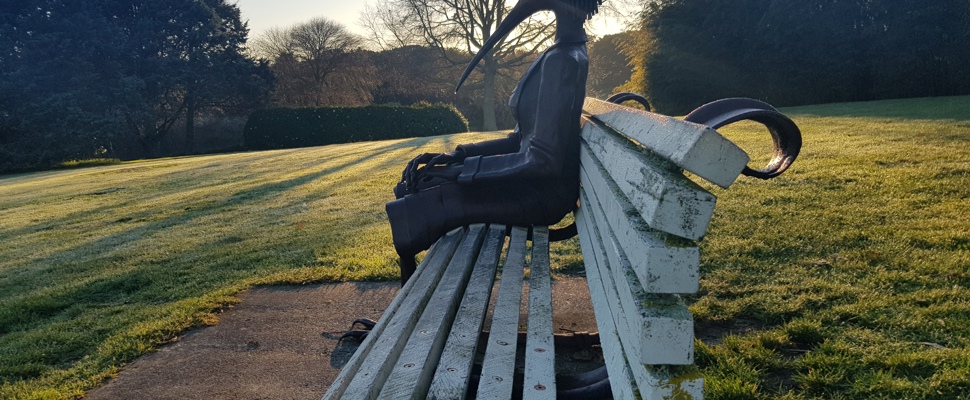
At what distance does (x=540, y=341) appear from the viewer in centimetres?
165

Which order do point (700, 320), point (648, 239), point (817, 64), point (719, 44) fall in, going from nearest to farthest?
point (648, 239), point (700, 320), point (817, 64), point (719, 44)

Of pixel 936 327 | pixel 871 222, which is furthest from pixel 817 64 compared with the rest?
pixel 936 327

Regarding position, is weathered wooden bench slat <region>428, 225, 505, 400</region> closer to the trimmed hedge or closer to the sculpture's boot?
the sculpture's boot

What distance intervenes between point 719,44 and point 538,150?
21.3 m

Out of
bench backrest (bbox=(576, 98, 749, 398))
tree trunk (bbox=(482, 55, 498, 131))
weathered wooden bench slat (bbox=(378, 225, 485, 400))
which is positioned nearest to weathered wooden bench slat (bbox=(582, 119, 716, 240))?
bench backrest (bbox=(576, 98, 749, 398))

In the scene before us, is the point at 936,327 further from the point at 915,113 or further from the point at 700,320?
the point at 915,113

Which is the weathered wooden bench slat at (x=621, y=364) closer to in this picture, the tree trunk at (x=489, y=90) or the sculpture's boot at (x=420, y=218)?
the sculpture's boot at (x=420, y=218)

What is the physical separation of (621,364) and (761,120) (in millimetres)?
832

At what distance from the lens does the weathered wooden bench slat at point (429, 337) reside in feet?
4.54

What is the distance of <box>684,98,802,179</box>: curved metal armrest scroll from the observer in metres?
1.56

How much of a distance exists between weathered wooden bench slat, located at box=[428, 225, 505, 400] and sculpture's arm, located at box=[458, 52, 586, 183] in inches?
15.7

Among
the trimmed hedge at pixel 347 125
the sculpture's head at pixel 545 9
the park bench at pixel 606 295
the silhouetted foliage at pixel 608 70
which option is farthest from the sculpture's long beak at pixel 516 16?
the silhouetted foliage at pixel 608 70

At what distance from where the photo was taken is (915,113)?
12.0 m

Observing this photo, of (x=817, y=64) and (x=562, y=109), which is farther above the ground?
(x=817, y=64)
